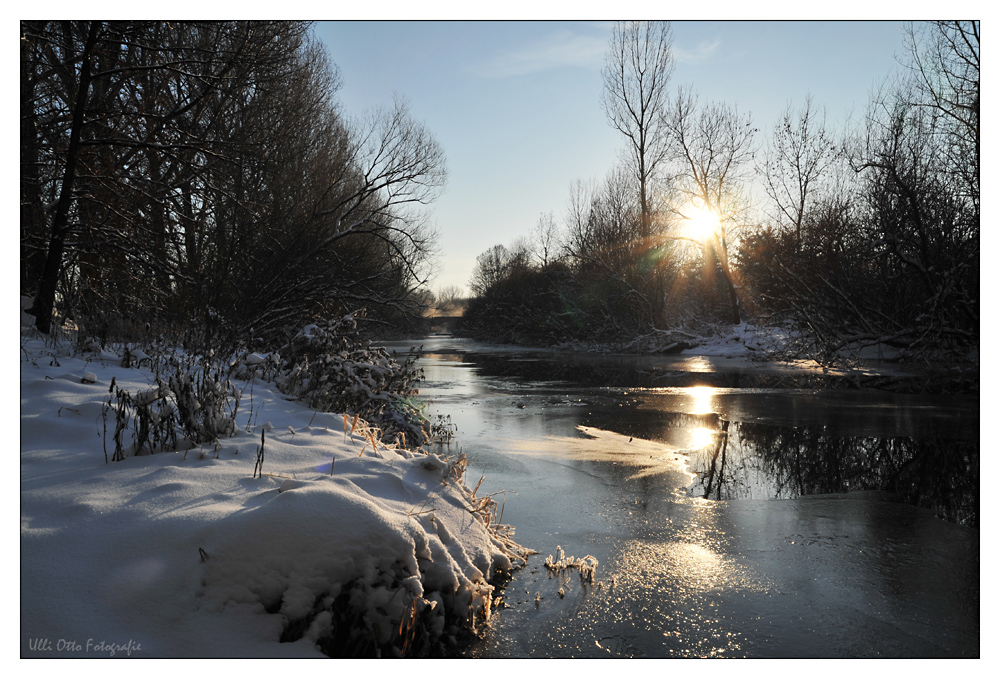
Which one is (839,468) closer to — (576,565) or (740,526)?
(740,526)

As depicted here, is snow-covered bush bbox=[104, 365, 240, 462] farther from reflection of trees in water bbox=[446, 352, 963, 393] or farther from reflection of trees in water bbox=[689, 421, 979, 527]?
reflection of trees in water bbox=[446, 352, 963, 393]

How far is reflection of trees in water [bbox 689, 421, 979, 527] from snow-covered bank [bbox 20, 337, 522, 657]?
291 cm

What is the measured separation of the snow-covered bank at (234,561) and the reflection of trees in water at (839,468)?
291cm

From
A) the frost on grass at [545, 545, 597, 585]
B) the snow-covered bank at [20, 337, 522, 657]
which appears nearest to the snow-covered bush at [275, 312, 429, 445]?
the snow-covered bank at [20, 337, 522, 657]

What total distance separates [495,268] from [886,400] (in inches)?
1910

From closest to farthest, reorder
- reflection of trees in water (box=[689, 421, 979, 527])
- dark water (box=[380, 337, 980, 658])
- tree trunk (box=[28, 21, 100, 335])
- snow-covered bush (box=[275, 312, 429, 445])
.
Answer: dark water (box=[380, 337, 980, 658]) → reflection of trees in water (box=[689, 421, 979, 527]) → tree trunk (box=[28, 21, 100, 335]) → snow-covered bush (box=[275, 312, 429, 445])

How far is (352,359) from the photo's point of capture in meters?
7.61

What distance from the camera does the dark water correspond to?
2.73m

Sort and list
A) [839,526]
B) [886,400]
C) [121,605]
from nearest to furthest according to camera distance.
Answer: [121,605] < [839,526] < [886,400]

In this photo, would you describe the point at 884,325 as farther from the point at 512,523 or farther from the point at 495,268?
the point at 495,268

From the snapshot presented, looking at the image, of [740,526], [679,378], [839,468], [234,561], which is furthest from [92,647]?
[679,378]

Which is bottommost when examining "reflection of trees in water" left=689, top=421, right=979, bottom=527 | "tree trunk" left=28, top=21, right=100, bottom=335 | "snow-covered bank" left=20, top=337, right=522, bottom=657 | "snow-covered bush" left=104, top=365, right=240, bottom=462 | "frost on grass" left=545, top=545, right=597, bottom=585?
"frost on grass" left=545, top=545, right=597, bottom=585

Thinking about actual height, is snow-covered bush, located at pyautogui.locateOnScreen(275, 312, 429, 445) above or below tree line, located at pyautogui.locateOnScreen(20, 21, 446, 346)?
below

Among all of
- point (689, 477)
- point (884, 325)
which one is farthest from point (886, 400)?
point (689, 477)
